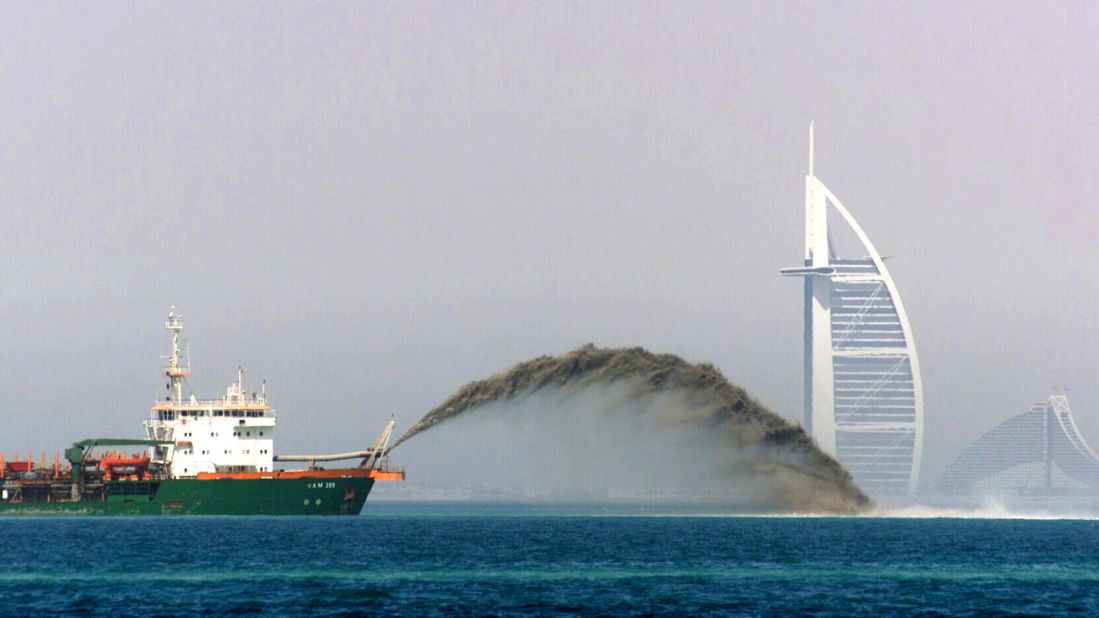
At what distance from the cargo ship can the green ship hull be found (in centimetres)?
7

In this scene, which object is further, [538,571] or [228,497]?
[228,497]

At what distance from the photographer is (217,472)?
399ft

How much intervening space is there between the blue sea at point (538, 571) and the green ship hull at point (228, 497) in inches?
61.7

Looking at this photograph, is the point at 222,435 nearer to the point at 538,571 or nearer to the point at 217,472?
the point at 217,472

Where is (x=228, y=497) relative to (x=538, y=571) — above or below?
above

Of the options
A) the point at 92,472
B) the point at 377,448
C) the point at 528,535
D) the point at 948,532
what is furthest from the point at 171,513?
the point at 948,532

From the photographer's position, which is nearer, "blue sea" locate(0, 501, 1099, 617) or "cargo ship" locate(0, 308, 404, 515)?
"blue sea" locate(0, 501, 1099, 617)

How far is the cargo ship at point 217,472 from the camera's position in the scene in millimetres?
120312

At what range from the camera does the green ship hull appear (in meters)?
120

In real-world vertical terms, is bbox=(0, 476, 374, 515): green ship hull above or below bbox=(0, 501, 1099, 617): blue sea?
above

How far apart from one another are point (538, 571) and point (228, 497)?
48791mm

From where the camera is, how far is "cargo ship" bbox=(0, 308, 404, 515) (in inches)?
4737

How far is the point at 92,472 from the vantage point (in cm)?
12631

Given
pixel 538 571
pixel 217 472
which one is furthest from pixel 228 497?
pixel 538 571
